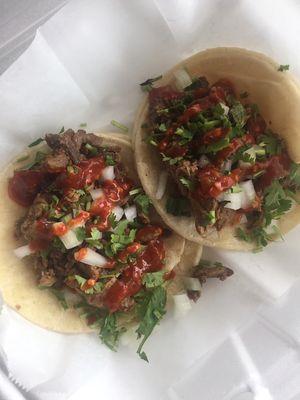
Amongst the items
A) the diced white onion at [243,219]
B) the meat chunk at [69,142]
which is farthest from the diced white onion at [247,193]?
the meat chunk at [69,142]

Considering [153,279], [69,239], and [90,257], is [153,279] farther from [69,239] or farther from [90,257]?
[69,239]

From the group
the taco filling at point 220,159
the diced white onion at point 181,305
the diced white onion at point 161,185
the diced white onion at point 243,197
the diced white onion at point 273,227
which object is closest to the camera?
the taco filling at point 220,159

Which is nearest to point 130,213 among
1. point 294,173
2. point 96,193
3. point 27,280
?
point 96,193

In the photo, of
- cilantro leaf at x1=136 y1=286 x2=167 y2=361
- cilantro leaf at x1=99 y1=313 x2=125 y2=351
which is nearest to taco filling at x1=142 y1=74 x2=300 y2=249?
cilantro leaf at x1=136 y1=286 x2=167 y2=361

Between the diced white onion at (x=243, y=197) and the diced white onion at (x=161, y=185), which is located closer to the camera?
the diced white onion at (x=243, y=197)

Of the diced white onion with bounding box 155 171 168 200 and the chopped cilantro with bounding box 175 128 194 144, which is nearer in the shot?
the chopped cilantro with bounding box 175 128 194 144

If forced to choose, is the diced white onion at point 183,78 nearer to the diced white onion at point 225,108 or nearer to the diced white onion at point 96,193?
the diced white onion at point 225,108

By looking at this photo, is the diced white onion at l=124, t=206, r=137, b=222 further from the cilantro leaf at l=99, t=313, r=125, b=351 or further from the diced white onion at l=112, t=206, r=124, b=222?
the cilantro leaf at l=99, t=313, r=125, b=351
